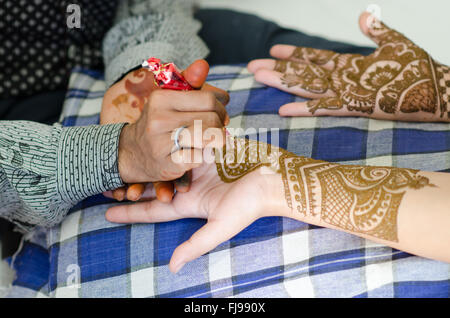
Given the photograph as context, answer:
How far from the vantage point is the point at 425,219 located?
679 mm

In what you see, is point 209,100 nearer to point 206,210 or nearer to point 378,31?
point 206,210

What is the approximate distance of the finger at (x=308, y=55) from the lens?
3.71 feet

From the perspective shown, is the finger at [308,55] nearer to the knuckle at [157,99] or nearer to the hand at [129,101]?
the hand at [129,101]

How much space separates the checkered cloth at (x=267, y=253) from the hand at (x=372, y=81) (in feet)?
0.11

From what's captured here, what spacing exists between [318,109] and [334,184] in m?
0.26

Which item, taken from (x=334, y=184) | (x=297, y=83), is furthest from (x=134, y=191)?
(x=297, y=83)

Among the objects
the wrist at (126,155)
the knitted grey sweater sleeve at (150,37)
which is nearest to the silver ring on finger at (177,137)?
the wrist at (126,155)

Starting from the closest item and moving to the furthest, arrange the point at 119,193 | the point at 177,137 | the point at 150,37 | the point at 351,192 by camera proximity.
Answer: the point at 177,137, the point at 351,192, the point at 119,193, the point at 150,37

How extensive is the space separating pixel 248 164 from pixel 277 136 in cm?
15

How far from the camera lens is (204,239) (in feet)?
2.39

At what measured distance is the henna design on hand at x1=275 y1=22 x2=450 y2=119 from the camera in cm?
96

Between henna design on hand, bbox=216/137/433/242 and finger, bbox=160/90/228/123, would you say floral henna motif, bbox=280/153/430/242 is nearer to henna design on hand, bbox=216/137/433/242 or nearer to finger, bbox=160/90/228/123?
henna design on hand, bbox=216/137/433/242
